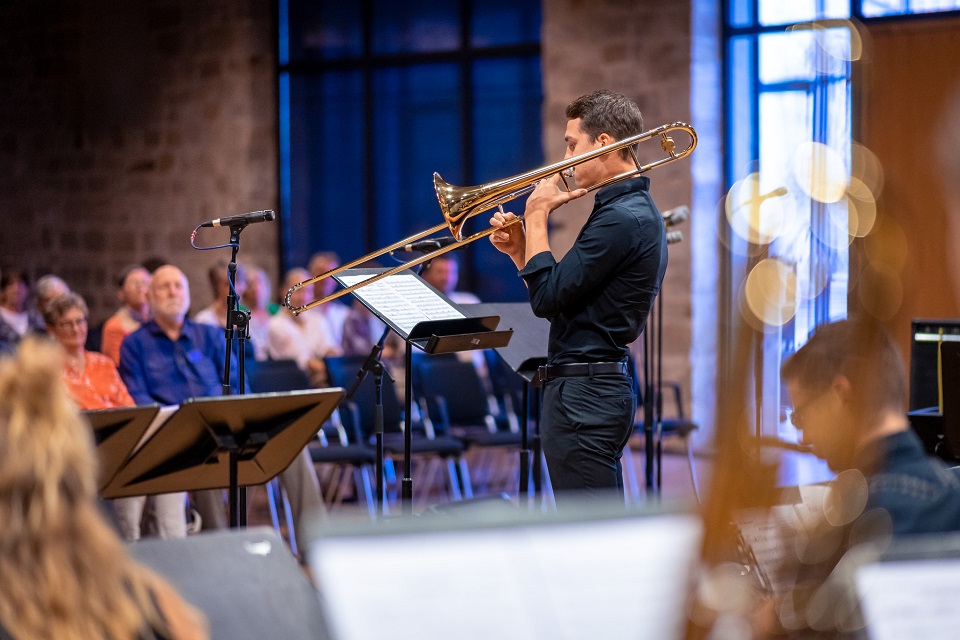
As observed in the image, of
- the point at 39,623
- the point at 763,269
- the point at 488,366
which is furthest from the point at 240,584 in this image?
the point at 488,366

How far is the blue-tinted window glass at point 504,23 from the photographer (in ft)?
28.2

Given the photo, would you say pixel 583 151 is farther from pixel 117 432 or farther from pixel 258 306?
pixel 258 306

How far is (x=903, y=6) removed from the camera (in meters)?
7.22

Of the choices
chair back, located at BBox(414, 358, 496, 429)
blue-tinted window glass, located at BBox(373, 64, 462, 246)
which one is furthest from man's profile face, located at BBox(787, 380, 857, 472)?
blue-tinted window glass, located at BBox(373, 64, 462, 246)

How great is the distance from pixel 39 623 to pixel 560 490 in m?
1.93

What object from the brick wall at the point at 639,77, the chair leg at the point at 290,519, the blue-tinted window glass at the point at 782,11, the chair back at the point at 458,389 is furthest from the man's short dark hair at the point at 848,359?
the blue-tinted window glass at the point at 782,11

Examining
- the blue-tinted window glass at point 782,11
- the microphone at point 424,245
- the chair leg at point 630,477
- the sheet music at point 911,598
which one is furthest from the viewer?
the blue-tinted window glass at point 782,11

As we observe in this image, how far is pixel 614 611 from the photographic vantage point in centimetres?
110

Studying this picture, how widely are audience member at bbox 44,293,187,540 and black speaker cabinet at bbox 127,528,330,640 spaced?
3.13 m

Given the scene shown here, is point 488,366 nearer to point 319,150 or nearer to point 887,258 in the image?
point 319,150

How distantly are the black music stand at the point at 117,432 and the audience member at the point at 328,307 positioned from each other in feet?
14.7

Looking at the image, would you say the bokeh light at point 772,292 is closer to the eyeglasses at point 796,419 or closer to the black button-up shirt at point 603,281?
the eyeglasses at point 796,419

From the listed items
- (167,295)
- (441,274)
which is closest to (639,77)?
(441,274)

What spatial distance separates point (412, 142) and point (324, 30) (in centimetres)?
120
